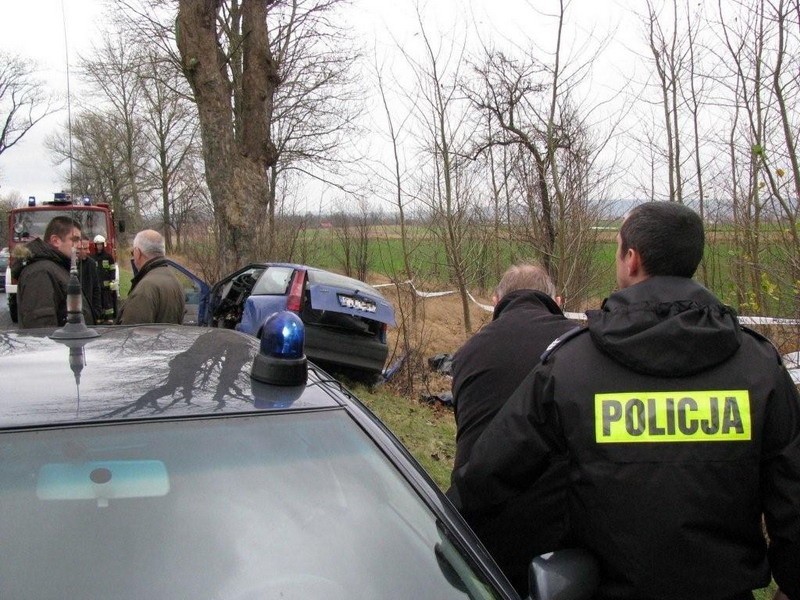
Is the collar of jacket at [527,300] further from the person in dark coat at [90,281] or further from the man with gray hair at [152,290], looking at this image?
the person in dark coat at [90,281]

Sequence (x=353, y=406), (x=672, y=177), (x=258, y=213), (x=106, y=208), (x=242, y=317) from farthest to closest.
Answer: (x=106, y=208) → (x=258, y=213) → (x=672, y=177) → (x=242, y=317) → (x=353, y=406)

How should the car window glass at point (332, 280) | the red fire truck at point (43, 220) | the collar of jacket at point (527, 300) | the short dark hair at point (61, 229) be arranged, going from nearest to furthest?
1. the collar of jacket at point (527, 300)
2. the short dark hair at point (61, 229)
3. the car window glass at point (332, 280)
4. the red fire truck at point (43, 220)

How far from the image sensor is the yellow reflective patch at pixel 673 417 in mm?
1870

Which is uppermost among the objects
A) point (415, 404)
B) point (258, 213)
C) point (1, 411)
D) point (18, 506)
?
point (258, 213)

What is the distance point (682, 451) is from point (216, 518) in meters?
1.13

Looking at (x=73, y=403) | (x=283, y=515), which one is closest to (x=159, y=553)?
(x=283, y=515)

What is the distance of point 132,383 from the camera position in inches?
84.4

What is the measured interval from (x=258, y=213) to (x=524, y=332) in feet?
34.8

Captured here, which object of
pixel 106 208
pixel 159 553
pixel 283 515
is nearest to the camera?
pixel 159 553

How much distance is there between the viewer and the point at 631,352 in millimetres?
1907

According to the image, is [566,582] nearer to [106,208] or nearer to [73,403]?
[73,403]

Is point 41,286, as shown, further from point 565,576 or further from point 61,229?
point 565,576

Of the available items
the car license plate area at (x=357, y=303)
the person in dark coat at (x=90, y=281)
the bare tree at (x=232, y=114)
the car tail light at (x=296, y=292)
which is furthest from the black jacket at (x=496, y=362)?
the bare tree at (x=232, y=114)

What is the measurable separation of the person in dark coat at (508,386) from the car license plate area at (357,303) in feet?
19.0
